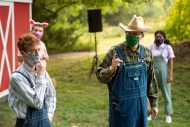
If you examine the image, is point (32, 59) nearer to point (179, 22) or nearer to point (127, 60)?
point (127, 60)

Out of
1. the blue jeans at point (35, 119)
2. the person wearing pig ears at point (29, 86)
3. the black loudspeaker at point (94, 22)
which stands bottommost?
the blue jeans at point (35, 119)

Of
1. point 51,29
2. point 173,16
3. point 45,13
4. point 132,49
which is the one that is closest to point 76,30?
point 51,29

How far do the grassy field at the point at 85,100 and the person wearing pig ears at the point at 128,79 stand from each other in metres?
3.52

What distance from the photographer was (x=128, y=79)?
425 cm

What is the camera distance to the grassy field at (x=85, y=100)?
8.19 metres

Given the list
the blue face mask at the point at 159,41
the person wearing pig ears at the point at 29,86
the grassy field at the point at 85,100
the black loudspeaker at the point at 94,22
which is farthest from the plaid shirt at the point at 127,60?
the black loudspeaker at the point at 94,22

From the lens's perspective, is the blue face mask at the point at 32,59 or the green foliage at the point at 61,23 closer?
the blue face mask at the point at 32,59

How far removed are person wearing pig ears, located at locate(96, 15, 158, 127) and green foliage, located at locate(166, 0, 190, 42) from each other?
13.3 m

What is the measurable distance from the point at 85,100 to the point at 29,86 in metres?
7.25

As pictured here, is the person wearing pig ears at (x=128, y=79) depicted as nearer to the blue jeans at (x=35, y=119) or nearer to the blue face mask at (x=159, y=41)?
the blue jeans at (x=35, y=119)

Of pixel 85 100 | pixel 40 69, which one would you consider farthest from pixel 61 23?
pixel 40 69

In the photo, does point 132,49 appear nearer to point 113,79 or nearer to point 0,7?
point 113,79

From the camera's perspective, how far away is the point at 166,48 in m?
7.56

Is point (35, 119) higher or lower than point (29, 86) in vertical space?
lower
